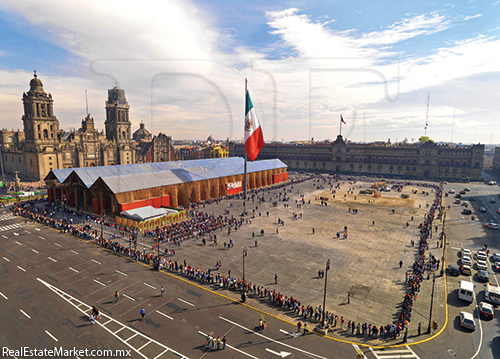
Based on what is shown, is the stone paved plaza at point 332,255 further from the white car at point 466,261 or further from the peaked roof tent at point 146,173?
the peaked roof tent at point 146,173

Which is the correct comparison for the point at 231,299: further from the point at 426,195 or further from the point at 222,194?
the point at 426,195

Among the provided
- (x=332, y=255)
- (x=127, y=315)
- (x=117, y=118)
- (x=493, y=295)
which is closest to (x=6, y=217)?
(x=127, y=315)

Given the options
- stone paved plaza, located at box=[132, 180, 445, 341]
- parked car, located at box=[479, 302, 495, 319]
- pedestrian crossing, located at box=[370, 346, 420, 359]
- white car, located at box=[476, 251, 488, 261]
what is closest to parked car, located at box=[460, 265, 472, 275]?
stone paved plaza, located at box=[132, 180, 445, 341]

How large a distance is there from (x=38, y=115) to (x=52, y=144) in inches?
440

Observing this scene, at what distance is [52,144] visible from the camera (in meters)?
95.1

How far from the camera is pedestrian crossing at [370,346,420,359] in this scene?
19109 mm

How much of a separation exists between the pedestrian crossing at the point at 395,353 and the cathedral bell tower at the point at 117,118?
426 feet

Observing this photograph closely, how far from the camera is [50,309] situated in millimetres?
23391

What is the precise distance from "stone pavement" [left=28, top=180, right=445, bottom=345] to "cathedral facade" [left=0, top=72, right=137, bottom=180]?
227 ft

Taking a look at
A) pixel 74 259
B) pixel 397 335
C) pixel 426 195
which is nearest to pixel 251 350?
pixel 397 335

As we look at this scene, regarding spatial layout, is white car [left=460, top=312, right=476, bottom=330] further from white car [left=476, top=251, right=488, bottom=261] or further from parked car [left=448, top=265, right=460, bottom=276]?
white car [left=476, top=251, right=488, bottom=261]

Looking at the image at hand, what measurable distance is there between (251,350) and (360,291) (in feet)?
46.7

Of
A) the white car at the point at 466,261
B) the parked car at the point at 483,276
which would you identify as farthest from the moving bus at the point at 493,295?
the white car at the point at 466,261

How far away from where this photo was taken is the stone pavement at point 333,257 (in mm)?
25094
